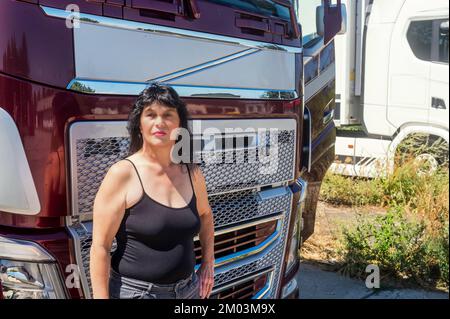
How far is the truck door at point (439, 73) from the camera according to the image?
5.39m

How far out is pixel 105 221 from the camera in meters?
1.61

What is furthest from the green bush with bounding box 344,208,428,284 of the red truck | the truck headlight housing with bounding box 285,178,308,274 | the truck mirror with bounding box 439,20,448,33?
the truck mirror with bounding box 439,20,448,33

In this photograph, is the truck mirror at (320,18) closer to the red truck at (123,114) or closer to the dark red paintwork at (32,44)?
the red truck at (123,114)

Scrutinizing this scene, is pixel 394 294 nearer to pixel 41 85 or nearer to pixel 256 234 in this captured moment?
pixel 256 234

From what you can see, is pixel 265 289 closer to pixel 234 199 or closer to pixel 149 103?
pixel 234 199

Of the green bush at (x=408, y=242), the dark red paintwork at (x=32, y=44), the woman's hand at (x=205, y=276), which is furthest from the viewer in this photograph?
the green bush at (x=408, y=242)

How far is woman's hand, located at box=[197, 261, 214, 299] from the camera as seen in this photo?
2.01m

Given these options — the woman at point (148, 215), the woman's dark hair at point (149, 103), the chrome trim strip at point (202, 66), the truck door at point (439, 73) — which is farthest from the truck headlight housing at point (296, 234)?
the truck door at point (439, 73)

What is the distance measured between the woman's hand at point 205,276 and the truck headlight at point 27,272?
0.55m

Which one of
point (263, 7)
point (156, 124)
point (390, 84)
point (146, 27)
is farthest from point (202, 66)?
point (390, 84)

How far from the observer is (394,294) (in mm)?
3551
